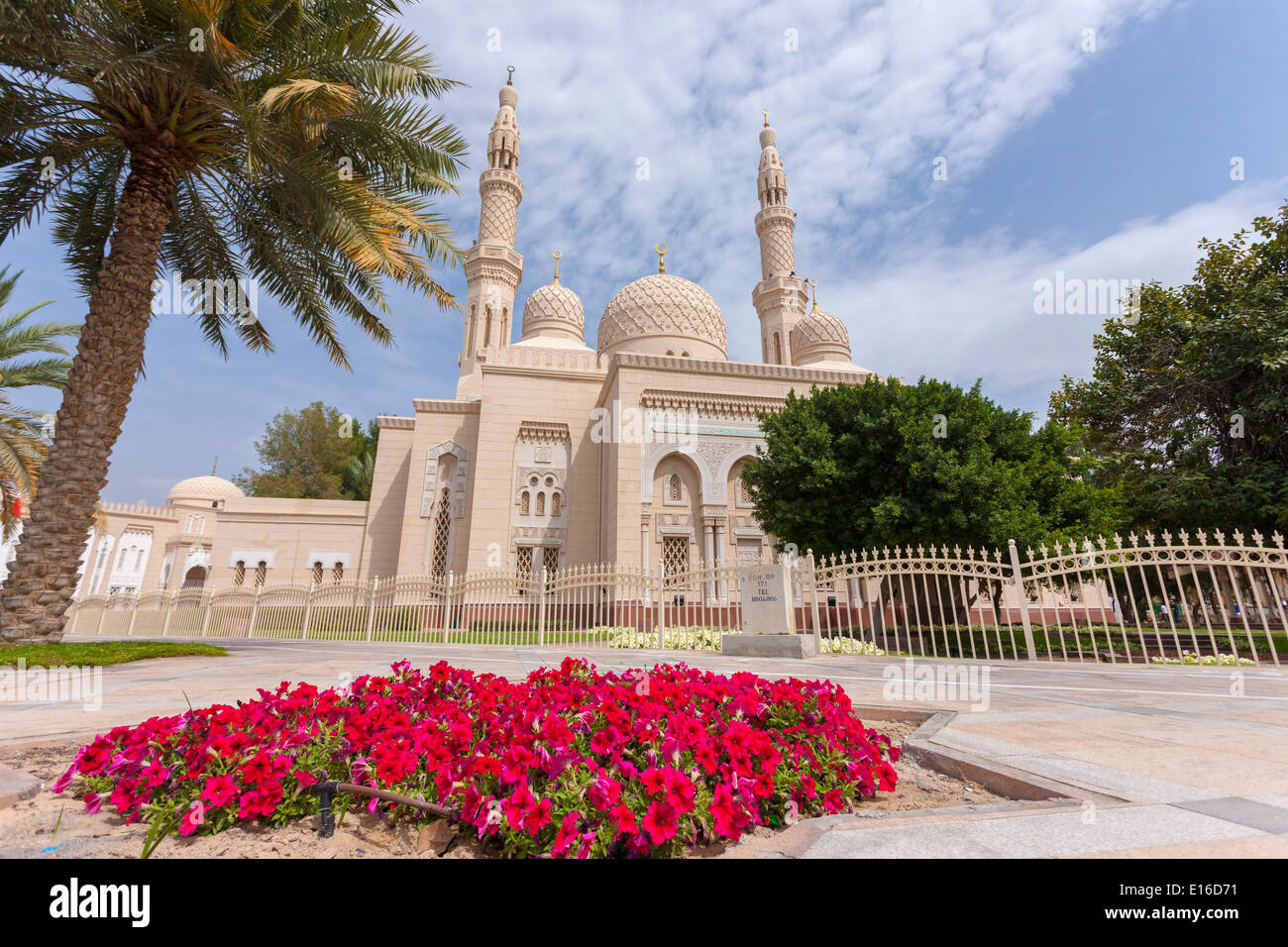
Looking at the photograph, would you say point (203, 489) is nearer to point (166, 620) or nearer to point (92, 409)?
point (166, 620)

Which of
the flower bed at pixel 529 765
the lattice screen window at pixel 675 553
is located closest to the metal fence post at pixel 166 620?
the lattice screen window at pixel 675 553

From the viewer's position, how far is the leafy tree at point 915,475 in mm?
10430

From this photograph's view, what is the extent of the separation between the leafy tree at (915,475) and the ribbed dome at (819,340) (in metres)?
11.8

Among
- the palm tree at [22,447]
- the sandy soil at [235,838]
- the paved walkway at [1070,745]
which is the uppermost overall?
the palm tree at [22,447]

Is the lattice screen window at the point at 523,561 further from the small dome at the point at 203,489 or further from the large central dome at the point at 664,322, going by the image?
the small dome at the point at 203,489

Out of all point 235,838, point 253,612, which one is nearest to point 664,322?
point 253,612

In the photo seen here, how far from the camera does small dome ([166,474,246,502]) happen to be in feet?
99.8

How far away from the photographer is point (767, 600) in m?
8.09

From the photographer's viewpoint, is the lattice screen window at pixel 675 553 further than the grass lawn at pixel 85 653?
Yes

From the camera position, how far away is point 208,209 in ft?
26.9

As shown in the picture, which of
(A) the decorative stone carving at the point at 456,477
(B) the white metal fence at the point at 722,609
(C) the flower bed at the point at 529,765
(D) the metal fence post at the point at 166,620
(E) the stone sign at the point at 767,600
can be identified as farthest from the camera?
(A) the decorative stone carving at the point at 456,477

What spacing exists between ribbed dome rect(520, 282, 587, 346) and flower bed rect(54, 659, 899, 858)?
74.6 feet
